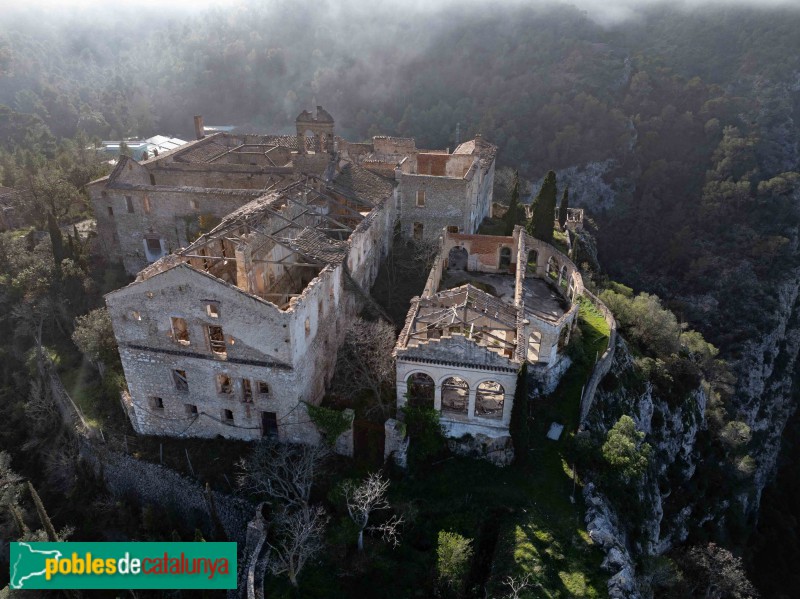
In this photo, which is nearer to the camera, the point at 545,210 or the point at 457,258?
the point at 457,258

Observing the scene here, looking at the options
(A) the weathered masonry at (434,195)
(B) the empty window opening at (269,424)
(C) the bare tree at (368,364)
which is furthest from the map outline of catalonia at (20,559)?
(A) the weathered masonry at (434,195)

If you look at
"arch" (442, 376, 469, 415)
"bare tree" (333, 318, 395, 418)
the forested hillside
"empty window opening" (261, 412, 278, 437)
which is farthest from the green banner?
the forested hillside

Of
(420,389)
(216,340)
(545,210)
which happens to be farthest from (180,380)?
(545,210)

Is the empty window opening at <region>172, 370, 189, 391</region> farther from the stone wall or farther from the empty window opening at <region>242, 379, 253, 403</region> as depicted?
the stone wall

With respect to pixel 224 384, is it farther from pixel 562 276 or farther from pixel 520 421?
pixel 562 276

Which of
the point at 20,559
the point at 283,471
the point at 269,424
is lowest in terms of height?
the point at 20,559

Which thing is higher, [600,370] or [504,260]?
[504,260]

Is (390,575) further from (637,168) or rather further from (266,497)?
(637,168)

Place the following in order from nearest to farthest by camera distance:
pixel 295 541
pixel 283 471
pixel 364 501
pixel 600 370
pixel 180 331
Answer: pixel 295 541
pixel 364 501
pixel 283 471
pixel 180 331
pixel 600 370
